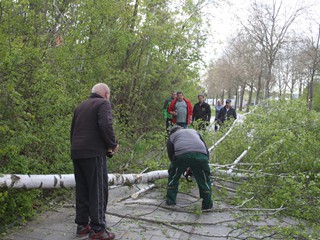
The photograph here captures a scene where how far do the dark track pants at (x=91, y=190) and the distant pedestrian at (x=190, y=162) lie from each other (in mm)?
1526

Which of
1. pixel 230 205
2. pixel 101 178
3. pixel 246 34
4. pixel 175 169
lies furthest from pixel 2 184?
pixel 246 34

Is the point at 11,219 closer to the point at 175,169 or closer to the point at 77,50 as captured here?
the point at 175,169

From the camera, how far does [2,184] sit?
392cm

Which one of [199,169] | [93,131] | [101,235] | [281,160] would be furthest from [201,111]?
[101,235]

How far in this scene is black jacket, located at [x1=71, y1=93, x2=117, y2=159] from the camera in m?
4.20

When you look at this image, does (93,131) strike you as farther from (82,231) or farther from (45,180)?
(82,231)

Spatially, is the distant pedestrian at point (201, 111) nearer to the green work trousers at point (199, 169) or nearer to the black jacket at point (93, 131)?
the green work trousers at point (199, 169)

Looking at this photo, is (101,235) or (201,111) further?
(201,111)

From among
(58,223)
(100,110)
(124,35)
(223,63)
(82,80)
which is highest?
(223,63)

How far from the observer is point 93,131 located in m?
4.25

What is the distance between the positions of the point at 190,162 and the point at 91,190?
1830 mm

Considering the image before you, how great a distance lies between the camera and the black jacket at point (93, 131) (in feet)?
13.8

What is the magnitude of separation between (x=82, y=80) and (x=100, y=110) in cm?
353

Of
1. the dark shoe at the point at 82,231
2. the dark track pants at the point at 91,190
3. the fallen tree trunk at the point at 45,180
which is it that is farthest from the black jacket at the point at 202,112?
the dark shoe at the point at 82,231
